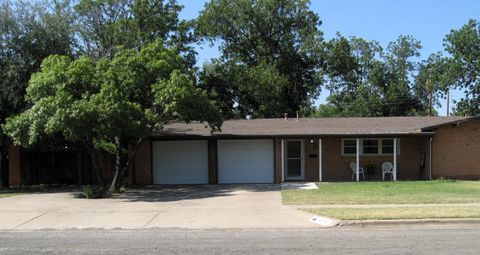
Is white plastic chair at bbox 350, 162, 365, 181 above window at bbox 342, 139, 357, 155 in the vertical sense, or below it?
below

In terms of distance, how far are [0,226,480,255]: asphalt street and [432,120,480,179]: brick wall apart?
14569mm

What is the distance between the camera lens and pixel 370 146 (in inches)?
1029

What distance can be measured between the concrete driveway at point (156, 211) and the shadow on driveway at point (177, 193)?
0.11 feet

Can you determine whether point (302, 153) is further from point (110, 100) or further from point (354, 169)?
point (110, 100)

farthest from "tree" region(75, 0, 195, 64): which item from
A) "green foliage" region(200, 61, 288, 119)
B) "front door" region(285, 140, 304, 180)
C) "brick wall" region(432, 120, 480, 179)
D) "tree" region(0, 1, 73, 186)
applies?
"brick wall" region(432, 120, 480, 179)

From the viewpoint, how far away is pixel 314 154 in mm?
26219

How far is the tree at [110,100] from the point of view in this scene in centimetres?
1902

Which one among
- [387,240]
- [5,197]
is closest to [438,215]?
[387,240]

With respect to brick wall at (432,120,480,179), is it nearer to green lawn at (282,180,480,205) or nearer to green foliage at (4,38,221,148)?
green lawn at (282,180,480,205)

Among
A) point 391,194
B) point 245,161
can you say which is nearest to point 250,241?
point 391,194

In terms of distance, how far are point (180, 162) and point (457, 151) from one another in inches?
497

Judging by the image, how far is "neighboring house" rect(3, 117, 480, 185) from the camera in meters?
25.3

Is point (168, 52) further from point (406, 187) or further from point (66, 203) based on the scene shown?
point (406, 187)

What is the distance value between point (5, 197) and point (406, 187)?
1452cm
